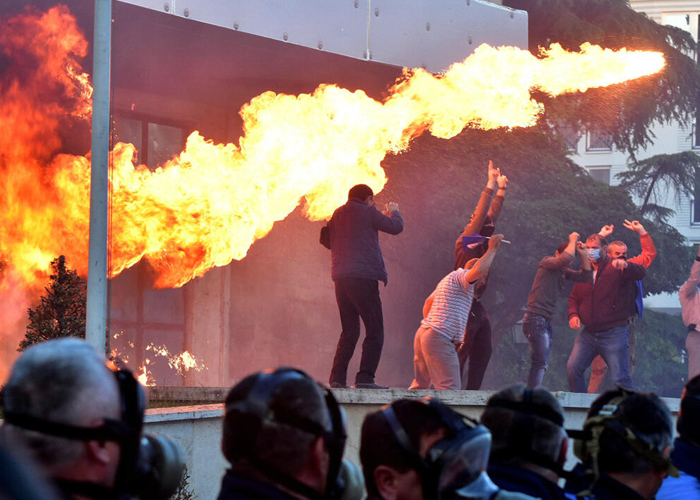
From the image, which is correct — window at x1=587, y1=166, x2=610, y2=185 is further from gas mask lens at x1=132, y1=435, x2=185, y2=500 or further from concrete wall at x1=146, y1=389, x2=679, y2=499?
gas mask lens at x1=132, y1=435, x2=185, y2=500

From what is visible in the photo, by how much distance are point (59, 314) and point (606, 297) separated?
4863 mm

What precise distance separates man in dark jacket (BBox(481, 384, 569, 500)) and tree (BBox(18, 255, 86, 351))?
185 inches

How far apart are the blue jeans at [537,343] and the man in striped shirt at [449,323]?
146 cm

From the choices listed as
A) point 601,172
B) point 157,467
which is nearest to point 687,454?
point 157,467

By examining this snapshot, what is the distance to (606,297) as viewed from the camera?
28.6ft

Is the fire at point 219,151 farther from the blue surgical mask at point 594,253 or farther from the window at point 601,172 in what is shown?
the window at point 601,172

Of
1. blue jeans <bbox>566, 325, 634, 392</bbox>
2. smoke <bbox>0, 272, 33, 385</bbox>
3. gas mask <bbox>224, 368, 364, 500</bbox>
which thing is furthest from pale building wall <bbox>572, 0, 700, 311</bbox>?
gas mask <bbox>224, 368, 364, 500</bbox>

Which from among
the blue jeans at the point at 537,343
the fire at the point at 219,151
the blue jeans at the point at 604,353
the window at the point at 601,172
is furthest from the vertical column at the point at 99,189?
the window at the point at 601,172

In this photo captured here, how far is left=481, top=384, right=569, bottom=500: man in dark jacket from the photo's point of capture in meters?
2.58

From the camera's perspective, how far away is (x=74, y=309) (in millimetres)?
6836

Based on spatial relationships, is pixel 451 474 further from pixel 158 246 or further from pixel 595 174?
pixel 595 174

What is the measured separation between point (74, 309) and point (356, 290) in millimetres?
2100

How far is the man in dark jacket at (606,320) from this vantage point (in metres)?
8.56

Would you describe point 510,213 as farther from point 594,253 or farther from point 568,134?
point 594,253
